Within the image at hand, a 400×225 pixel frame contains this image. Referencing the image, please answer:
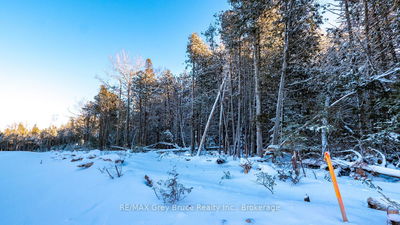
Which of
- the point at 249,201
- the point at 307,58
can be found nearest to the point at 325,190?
the point at 249,201

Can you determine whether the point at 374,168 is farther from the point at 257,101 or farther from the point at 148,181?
the point at 148,181

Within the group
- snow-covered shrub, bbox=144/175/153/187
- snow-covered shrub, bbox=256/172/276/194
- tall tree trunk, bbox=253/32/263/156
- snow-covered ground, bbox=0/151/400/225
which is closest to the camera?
snow-covered ground, bbox=0/151/400/225

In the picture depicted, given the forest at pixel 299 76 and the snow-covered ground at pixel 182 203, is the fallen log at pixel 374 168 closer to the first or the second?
the snow-covered ground at pixel 182 203

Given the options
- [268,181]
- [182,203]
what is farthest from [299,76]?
[182,203]

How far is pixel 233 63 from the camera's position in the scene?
30.1 feet

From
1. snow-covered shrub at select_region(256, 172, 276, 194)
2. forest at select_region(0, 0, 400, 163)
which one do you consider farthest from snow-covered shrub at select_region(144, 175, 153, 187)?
forest at select_region(0, 0, 400, 163)

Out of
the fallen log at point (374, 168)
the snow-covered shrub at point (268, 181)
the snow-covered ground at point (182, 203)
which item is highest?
the fallen log at point (374, 168)

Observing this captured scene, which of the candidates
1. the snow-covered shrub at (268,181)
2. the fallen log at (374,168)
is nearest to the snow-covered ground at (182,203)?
the snow-covered shrub at (268,181)

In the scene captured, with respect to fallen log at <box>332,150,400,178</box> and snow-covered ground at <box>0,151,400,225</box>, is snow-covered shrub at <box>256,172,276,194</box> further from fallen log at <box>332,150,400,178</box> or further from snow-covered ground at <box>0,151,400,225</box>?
fallen log at <box>332,150,400,178</box>

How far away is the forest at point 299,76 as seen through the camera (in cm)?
421

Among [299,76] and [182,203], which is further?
[299,76]

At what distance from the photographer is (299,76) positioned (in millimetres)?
7762

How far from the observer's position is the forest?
13.8 ft

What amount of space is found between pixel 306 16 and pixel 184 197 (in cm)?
761
